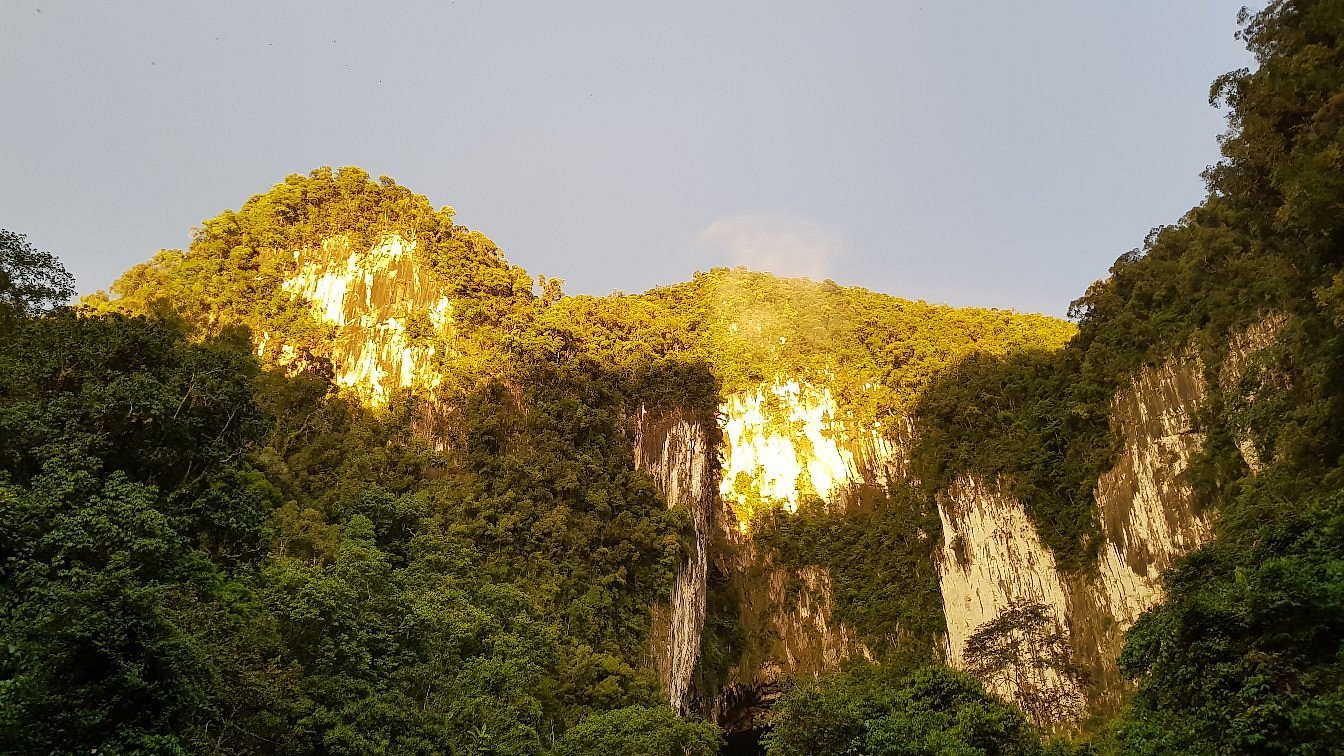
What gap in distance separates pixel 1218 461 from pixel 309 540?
19.8 meters

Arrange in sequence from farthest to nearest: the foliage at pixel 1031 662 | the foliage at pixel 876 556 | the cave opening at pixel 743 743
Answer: the cave opening at pixel 743 743, the foliage at pixel 876 556, the foliage at pixel 1031 662

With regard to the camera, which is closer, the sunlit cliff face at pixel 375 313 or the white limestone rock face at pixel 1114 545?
the white limestone rock face at pixel 1114 545

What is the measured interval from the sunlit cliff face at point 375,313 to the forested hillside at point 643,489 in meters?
0.13

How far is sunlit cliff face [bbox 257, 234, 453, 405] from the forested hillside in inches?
5.3

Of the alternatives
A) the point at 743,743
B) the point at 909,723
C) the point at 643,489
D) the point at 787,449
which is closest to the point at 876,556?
the point at 787,449

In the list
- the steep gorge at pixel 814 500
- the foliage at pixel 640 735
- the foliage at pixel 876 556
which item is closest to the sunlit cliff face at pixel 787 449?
the steep gorge at pixel 814 500

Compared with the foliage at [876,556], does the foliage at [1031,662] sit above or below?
below

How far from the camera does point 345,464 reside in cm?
2470

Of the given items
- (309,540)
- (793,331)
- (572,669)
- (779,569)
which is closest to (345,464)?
(309,540)

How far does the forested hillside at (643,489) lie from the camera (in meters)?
10.3

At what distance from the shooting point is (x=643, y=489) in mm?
27359

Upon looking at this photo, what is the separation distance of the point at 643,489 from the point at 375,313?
41.6 ft

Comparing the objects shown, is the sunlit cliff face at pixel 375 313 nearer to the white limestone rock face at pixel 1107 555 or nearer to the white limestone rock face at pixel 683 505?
the white limestone rock face at pixel 683 505

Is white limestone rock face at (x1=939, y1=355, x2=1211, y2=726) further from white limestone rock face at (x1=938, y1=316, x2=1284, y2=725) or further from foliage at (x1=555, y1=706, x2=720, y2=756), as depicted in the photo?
foliage at (x1=555, y1=706, x2=720, y2=756)
